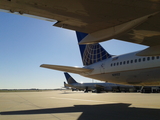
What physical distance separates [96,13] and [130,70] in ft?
33.7

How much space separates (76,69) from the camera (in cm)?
1625

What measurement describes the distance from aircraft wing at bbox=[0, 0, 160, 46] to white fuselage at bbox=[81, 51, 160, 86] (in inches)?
266

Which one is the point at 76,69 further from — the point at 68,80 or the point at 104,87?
the point at 68,80

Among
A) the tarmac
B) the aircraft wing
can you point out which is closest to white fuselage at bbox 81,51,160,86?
the tarmac

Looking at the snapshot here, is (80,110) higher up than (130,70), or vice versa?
(130,70)

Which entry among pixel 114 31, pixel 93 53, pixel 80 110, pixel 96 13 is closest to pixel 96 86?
pixel 93 53

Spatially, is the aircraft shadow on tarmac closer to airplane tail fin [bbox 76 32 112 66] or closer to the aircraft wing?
the aircraft wing

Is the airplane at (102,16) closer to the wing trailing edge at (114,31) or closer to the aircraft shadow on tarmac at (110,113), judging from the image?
the wing trailing edge at (114,31)

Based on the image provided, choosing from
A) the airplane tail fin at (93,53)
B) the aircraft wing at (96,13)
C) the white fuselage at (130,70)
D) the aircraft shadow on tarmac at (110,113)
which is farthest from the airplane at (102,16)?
the airplane tail fin at (93,53)

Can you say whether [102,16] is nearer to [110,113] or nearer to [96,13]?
[96,13]

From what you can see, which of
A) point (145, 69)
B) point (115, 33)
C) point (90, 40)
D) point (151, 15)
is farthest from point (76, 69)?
point (151, 15)

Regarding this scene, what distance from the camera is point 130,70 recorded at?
49.2 ft

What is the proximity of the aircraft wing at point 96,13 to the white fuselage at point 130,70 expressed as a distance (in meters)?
6.75

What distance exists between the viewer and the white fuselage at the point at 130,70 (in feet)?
44.3
